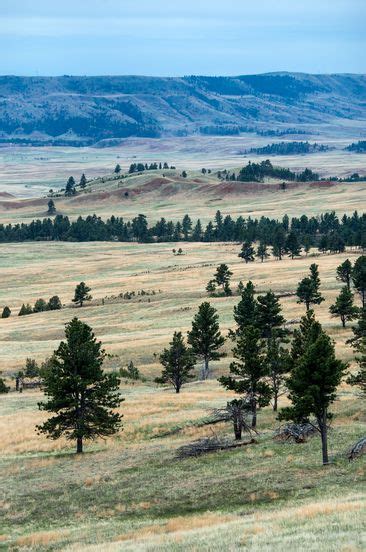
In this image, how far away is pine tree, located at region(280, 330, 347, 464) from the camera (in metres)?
Answer: 39.7

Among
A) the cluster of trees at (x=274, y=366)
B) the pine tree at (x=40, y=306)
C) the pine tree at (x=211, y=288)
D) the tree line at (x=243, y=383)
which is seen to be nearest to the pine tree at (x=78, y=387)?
the tree line at (x=243, y=383)

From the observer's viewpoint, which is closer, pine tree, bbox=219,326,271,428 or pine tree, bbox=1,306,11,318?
pine tree, bbox=219,326,271,428

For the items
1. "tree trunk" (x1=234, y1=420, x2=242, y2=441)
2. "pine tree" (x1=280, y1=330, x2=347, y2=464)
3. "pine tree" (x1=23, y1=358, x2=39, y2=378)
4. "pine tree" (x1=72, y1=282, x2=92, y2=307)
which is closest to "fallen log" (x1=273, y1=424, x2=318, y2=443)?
"tree trunk" (x1=234, y1=420, x2=242, y2=441)

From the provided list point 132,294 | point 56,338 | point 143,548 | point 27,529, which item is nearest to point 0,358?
point 56,338

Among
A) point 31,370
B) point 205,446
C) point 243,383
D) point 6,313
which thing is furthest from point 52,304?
point 205,446

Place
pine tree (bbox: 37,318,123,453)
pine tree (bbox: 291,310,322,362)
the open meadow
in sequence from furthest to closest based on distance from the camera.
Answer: pine tree (bbox: 291,310,322,362), pine tree (bbox: 37,318,123,453), the open meadow

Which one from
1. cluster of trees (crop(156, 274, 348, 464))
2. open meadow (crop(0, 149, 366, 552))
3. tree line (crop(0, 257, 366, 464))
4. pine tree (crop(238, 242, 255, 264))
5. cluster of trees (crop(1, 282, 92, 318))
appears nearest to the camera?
open meadow (crop(0, 149, 366, 552))

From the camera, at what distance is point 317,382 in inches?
1583

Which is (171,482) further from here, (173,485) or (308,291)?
(308,291)

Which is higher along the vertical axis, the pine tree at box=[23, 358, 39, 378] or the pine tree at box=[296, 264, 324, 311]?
the pine tree at box=[296, 264, 324, 311]

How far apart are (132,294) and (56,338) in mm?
33635

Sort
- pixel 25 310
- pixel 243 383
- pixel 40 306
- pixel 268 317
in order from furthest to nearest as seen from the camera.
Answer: pixel 40 306, pixel 25 310, pixel 268 317, pixel 243 383

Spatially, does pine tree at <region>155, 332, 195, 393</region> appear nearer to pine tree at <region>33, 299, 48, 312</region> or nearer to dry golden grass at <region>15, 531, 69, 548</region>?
dry golden grass at <region>15, 531, 69, 548</region>

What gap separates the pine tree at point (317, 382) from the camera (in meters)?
39.7
